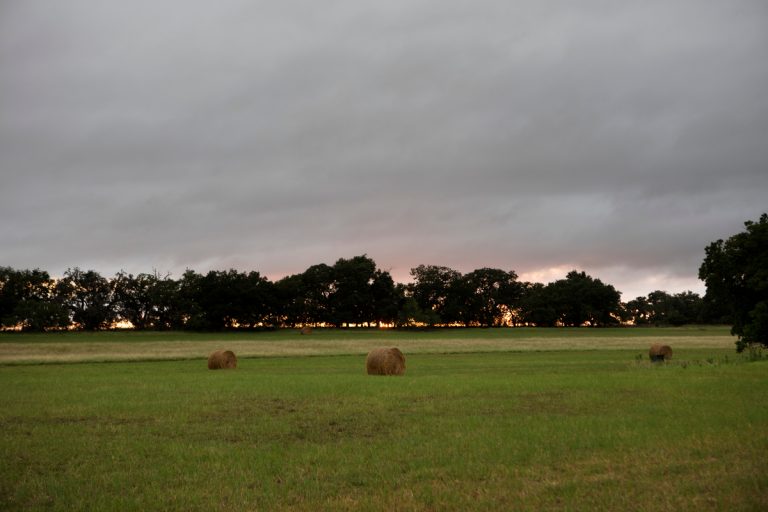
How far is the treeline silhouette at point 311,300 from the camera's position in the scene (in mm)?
114062

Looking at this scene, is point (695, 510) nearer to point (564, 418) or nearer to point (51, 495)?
point (564, 418)

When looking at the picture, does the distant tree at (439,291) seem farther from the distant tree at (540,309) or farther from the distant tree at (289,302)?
the distant tree at (289,302)

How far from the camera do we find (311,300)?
5448 inches

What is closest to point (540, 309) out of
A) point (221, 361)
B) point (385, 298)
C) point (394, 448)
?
point (385, 298)

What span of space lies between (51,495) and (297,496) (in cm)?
358

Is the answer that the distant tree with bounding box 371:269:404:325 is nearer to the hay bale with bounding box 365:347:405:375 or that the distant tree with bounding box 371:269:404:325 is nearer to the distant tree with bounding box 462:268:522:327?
the distant tree with bounding box 462:268:522:327

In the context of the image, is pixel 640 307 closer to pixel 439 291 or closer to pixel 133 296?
pixel 439 291

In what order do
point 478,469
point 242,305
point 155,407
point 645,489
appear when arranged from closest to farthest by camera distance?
1. point 645,489
2. point 478,469
3. point 155,407
4. point 242,305

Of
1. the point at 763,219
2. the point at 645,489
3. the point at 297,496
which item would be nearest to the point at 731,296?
the point at 763,219

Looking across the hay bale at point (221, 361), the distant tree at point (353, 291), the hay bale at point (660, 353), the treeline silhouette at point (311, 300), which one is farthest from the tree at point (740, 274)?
the distant tree at point (353, 291)

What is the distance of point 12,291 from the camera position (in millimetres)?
116875

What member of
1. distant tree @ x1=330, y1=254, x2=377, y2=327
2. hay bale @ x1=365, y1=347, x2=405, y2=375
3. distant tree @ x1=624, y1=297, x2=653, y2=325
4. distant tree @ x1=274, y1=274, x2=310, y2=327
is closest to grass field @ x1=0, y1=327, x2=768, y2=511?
hay bale @ x1=365, y1=347, x2=405, y2=375

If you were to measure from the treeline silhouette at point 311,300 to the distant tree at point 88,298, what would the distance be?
0.62ft

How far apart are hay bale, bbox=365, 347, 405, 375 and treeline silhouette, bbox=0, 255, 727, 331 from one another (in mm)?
85800
